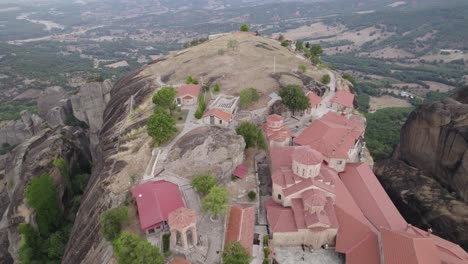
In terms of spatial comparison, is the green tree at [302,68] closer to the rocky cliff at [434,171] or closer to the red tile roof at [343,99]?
the red tile roof at [343,99]

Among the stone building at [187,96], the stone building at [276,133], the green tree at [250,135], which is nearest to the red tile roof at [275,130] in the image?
the stone building at [276,133]

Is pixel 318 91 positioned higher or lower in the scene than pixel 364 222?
higher

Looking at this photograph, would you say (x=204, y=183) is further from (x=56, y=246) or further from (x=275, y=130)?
(x=56, y=246)

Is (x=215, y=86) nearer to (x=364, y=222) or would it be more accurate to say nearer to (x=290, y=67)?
(x=290, y=67)

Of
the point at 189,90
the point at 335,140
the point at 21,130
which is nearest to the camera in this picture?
the point at 335,140

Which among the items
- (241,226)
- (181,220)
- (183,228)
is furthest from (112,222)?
(241,226)

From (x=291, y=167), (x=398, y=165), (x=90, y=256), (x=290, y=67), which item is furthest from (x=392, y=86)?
(x=90, y=256)
